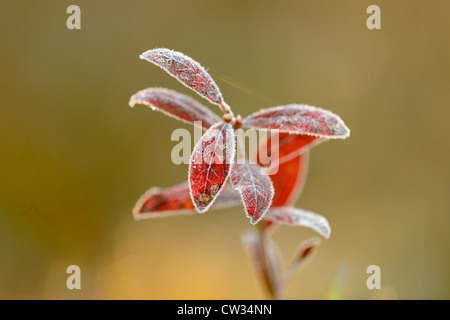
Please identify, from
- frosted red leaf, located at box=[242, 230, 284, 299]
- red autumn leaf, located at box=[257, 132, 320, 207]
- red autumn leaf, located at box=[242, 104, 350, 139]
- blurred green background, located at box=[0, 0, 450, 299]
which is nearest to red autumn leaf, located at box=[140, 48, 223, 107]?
red autumn leaf, located at box=[242, 104, 350, 139]

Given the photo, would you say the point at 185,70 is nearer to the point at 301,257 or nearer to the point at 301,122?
the point at 301,122

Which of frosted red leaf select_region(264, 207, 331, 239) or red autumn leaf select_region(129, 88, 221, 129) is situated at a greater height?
red autumn leaf select_region(129, 88, 221, 129)

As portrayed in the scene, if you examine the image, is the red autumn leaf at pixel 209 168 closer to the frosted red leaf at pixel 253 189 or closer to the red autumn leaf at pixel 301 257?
the frosted red leaf at pixel 253 189

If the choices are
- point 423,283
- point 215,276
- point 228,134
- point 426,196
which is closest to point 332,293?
point 228,134

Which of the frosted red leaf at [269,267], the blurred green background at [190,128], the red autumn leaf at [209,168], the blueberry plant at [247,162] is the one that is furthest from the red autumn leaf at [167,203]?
the blurred green background at [190,128]

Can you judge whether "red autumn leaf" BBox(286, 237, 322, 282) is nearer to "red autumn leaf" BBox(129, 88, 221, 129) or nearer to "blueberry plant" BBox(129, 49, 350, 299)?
"blueberry plant" BBox(129, 49, 350, 299)

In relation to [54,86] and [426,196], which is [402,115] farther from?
[54,86]
